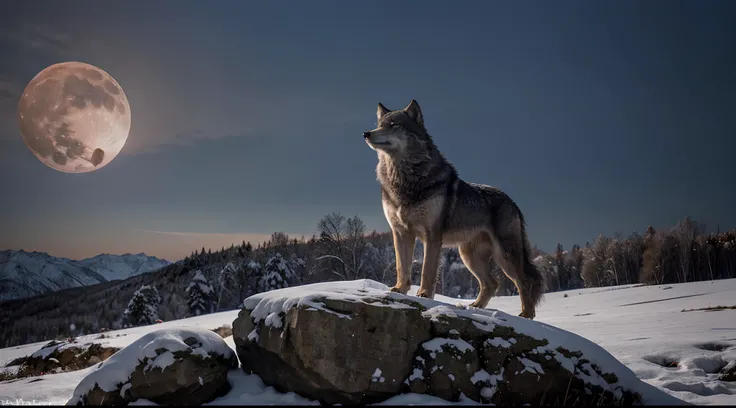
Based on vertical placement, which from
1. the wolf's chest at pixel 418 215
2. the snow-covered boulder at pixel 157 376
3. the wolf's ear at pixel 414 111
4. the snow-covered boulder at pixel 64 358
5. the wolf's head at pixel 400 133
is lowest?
the snow-covered boulder at pixel 64 358

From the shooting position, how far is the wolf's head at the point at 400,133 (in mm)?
6473

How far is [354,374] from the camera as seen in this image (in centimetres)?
509

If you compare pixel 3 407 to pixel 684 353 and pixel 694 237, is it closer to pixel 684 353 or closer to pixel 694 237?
pixel 684 353

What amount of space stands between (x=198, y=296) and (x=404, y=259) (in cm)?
5656

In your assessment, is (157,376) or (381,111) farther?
(381,111)

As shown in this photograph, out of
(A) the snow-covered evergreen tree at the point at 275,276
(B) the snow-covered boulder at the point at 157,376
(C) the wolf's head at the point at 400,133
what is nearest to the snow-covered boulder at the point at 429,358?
(B) the snow-covered boulder at the point at 157,376

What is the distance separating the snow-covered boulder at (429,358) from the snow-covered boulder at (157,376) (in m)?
0.97

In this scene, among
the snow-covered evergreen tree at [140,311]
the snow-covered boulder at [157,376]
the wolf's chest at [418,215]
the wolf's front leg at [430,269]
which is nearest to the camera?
the snow-covered boulder at [157,376]

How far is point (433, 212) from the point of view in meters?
6.47

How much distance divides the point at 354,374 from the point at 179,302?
89963mm

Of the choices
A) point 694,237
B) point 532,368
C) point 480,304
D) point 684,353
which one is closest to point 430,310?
point 532,368

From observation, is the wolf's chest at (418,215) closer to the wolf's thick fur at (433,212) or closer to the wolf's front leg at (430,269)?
the wolf's thick fur at (433,212)

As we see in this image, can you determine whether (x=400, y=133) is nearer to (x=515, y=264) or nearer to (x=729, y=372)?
(x=515, y=264)

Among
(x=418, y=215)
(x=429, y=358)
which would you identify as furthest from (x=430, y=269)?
(x=429, y=358)
